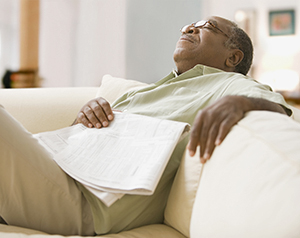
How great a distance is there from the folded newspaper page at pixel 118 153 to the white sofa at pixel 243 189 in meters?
0.09

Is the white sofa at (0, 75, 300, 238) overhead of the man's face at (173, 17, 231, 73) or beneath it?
beneath

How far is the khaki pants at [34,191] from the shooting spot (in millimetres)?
782

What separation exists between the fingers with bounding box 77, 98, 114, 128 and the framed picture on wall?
2349mm

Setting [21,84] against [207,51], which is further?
[21,84]

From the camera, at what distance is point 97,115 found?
41.3 inches

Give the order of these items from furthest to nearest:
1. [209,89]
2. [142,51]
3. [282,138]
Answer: [142,51] < [209,89] < [282,138]

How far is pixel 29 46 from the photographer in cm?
309

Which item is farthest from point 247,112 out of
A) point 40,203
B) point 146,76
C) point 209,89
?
point 146,76

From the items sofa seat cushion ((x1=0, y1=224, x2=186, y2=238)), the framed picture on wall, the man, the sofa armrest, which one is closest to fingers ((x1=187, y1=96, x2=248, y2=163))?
the man

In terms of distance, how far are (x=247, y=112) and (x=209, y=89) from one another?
44 centimetres

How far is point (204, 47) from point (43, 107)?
87 cm

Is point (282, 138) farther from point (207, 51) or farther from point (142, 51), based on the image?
point (142, 51)

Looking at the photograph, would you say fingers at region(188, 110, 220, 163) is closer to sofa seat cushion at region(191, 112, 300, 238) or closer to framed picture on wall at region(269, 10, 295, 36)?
sofa seat cushion at region(191, 112, 300, 238)

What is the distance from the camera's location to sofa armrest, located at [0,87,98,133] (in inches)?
64.6
